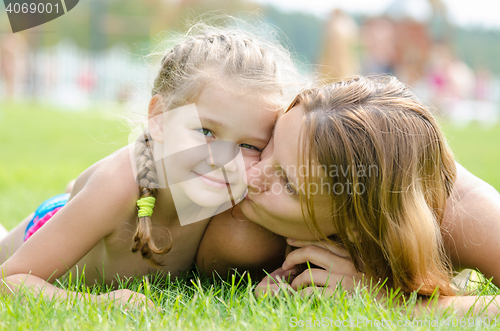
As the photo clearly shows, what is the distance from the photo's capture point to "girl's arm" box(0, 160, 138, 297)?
5.54 feet

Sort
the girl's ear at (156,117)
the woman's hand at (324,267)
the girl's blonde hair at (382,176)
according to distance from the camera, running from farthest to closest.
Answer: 1. the girl's ear at (156,117)
2. the woman's hand at (324,267)
3. the girl's blonde hair at (382,176)

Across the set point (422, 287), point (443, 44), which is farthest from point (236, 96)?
point (443, 44)

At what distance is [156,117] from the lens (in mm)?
1971

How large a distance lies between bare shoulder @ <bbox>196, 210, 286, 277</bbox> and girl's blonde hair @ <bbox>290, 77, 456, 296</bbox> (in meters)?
0.36

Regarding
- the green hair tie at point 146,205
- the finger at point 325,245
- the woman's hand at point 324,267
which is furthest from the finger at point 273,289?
the green hair tie at point 146,205

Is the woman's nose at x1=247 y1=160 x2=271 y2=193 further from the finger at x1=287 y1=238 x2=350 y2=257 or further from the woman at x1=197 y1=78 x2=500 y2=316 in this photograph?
the finger at x1=287 y1=238 x2=350 y2=257

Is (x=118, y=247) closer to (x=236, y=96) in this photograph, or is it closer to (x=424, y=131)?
(x=236, y=96)

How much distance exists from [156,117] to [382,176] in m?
0.88

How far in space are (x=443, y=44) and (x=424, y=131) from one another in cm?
2123

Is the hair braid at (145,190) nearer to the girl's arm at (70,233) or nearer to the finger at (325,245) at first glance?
the girl's arm at (70,233)

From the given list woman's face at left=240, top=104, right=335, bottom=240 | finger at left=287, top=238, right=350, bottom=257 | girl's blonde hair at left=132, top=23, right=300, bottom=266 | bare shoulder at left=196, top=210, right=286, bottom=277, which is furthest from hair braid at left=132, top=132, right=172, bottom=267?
finger at left=287, top=238, right=350, bottom=257

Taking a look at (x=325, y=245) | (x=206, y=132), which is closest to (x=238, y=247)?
(x=325, y=245)

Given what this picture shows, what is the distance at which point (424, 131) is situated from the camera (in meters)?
1.64

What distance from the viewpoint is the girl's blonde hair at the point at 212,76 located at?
180 centimetres
